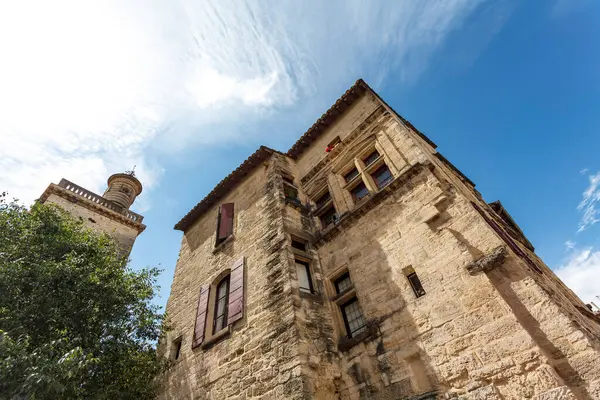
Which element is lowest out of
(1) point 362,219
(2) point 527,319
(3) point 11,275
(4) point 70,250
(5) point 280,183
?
(2) point 527,319

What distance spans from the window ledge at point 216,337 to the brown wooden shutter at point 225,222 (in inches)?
131

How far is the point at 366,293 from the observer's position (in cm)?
669

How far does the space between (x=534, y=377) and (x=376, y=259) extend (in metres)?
3.31

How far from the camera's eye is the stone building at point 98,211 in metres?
16.3

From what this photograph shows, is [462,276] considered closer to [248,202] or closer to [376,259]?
[376,259]

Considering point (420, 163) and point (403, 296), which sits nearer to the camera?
point (403, 296)

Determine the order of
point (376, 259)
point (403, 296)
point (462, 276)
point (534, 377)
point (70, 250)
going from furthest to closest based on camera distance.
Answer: point (70, 250)
point (376, 259)
point (403, 296)
point (462, 276)
point (534, 377)

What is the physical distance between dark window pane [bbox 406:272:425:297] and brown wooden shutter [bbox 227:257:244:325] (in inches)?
148

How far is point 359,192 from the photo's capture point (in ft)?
30.3

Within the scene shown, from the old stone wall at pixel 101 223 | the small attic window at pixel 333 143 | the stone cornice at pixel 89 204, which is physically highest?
the stone cornice at pixel 89 204

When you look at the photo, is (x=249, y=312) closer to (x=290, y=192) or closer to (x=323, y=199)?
(x=290, y=192)

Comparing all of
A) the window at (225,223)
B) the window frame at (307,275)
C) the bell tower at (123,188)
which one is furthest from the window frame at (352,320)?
the bell tower at (123,188)

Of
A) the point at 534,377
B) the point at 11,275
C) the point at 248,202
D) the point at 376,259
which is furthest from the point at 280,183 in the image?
the point at 534,377

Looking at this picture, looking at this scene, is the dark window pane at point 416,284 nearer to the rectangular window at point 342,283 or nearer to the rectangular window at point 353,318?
the rectangular window at point 353,318
